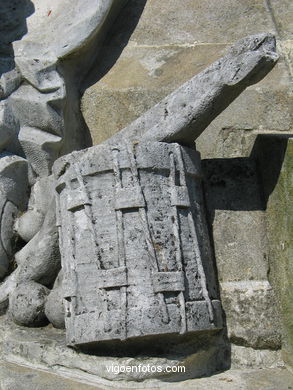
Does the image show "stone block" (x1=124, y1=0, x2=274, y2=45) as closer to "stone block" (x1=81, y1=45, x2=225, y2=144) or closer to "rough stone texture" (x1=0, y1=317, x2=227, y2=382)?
"stone block" (x1=81, y1=45, x2=225, y2=144)

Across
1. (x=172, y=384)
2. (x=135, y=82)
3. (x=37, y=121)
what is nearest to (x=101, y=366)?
(x=172, y=384)

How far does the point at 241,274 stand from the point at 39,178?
1.00 meters

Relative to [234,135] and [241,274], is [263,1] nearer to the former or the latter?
[234,135]

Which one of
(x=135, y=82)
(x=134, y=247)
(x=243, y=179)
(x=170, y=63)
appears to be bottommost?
(x=134, y=247)

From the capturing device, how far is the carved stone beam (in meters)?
2.76

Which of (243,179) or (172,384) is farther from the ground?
(243,179)

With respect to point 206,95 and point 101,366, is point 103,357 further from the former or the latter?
point 206,95

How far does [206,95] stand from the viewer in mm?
2834

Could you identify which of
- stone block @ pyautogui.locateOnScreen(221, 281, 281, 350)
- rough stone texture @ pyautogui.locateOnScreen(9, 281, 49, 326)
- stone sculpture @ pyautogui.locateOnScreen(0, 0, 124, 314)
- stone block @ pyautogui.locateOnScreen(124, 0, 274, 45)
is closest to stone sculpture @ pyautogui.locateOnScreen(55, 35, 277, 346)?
stone block @ pyautogui.locateOnScreen(221, 281, 281, 350)

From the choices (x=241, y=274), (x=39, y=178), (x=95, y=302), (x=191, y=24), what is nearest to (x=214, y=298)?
(x=241, y=274)

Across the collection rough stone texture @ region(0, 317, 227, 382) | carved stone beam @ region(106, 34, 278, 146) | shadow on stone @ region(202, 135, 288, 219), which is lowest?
rough stone texture @ region(0, 317, 227, 382)

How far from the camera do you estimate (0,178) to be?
3287 millimetres

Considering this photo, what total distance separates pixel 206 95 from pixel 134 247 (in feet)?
2.10

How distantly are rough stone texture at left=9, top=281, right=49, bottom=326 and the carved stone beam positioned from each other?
2.23ft
